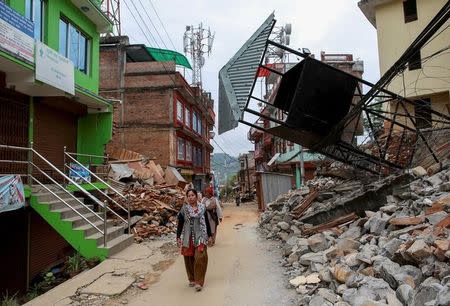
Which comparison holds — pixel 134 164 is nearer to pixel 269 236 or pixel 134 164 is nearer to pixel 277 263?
pixel 269 236

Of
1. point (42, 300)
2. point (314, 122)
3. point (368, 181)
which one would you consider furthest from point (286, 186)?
point (42, 300)

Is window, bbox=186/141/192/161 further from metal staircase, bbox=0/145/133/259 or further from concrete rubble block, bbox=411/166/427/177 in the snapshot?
concrete rubble block, bbox=411/166/427/177

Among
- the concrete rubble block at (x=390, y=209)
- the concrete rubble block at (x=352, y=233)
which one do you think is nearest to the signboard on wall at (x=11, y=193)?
the concrete rubble block at (x=352, y=233)

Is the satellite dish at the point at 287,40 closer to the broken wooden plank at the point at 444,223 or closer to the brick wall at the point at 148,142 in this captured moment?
the brick wall at the point at 148,142

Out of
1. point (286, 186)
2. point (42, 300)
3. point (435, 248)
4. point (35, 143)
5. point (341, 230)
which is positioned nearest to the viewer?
point (435, 248)

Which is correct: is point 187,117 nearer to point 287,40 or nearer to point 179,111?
point 179,111

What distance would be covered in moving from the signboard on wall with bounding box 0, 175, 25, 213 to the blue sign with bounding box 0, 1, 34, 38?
147 inches

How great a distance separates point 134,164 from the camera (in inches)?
751

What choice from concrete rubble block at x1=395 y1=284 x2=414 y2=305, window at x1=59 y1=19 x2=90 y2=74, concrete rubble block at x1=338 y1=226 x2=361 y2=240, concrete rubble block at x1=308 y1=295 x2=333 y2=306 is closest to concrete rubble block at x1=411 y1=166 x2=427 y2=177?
concrete rubble block at x1=338 y1=226 x2=361 y2=240

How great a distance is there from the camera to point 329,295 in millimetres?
5441

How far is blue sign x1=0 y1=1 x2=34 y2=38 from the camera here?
8.91 metres

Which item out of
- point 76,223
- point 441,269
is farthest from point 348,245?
point 76,223

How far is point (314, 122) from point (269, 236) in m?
4.60

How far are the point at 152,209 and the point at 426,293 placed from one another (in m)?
11.5
